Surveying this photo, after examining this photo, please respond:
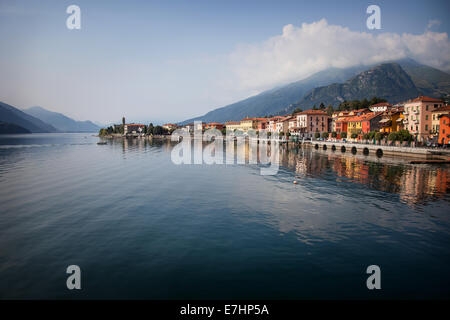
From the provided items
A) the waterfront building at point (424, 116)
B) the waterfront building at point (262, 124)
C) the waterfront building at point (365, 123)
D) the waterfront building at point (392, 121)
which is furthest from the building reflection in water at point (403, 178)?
the waterfront building at point (262, 124)

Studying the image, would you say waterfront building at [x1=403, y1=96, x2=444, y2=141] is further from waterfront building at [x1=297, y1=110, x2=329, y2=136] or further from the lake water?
waterfront building at [x1=297, y1=110, x2=329, y2=136]

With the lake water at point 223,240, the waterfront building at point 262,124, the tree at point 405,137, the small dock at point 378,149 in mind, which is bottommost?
the lake water at point 223,240

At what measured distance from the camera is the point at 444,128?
194ft

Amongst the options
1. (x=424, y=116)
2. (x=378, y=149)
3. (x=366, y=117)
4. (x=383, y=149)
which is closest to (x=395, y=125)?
(x=366, y=117)

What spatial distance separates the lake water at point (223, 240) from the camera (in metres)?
11.1

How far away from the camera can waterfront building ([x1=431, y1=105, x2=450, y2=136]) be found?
61.2 m

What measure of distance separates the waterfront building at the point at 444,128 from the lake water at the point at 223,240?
128ft

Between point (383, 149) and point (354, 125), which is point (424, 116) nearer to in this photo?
point (383, 149)

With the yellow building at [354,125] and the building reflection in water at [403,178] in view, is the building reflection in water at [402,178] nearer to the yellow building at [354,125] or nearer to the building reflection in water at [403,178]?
the building reflection in water at [403,178]

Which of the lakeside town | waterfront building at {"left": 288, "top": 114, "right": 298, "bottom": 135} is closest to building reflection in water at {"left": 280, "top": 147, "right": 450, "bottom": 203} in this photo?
the lakeside town

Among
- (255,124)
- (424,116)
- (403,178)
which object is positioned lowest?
(403,178)

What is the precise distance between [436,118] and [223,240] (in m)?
69.2
